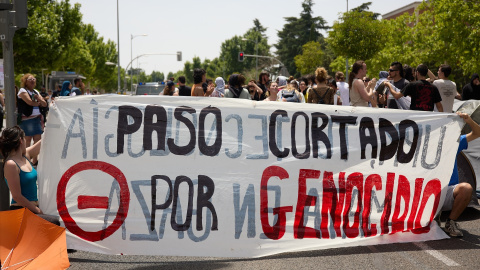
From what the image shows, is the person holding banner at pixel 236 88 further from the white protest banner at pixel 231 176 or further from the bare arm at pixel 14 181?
the bare arm at pixel 14 181

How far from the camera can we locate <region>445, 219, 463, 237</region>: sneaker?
20.3 feet

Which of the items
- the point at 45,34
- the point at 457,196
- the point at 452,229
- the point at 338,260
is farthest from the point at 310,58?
the point at 338,260

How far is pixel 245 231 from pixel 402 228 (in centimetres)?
157

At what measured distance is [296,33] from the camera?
97562 millimetres

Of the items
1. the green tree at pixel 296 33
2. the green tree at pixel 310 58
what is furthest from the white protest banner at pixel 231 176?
the green tree at pixel 296 33

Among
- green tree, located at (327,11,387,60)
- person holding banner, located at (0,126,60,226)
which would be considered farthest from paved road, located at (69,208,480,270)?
green tree, located at (327,11,387,60)

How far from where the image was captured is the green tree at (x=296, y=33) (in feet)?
316

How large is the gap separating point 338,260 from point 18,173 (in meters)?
2.87

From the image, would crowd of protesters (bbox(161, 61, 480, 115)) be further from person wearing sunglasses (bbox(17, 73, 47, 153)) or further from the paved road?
person wearing sunglasses (bbox(17, 73, 47, 153))

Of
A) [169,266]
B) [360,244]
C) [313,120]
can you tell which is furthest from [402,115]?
[169,266]

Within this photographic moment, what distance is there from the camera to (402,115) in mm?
5988

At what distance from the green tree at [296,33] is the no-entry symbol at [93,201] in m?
91.2

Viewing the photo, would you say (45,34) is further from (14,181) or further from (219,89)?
(14,181)

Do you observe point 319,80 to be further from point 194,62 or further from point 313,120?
point 194,62
